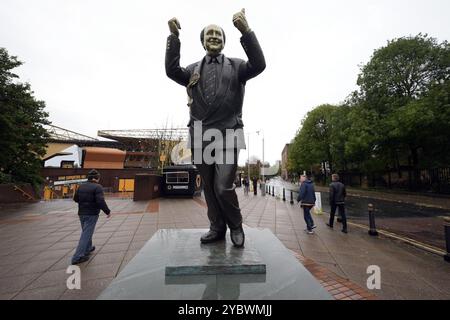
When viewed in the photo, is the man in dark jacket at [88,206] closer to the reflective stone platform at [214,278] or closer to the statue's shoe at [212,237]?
the reflective stone platform at [214,278]

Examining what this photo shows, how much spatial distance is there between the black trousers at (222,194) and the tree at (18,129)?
16.1m

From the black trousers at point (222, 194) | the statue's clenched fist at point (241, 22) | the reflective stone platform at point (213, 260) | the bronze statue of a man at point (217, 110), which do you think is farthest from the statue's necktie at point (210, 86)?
the reflective stone platform at point (213, 260)

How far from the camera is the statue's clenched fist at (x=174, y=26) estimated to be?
3.42 metres

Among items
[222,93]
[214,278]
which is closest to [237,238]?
[214,278]

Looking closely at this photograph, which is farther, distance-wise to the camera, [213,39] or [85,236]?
[85,236]

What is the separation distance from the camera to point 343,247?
19.7ft

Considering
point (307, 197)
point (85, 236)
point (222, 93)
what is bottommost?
point (85, 236)

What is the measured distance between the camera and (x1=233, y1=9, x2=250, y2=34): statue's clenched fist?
121 inches

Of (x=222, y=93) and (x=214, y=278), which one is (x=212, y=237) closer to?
(x=214, y=278)

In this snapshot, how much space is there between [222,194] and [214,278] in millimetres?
1061

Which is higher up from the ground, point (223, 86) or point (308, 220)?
point (223, 86)

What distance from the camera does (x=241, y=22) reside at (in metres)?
3.07
